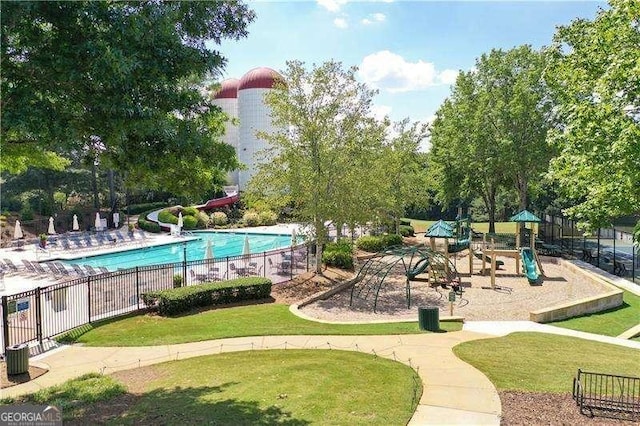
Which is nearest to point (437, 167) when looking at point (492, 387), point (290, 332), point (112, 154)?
point (290, 332)

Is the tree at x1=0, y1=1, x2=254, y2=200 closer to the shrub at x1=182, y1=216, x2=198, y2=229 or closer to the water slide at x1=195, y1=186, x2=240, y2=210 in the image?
the shrub at x1=182, y1=216, x2=198, y2=229

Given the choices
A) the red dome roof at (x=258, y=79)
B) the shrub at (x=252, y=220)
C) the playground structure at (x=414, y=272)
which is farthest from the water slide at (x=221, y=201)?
the playground structure at (x=414, y=272)

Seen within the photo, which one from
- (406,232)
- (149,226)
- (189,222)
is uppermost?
(189,222)

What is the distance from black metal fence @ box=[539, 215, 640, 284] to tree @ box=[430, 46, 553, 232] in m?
3.37

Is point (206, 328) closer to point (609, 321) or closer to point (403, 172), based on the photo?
point (609, 321)

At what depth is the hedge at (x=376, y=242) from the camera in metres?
32.6

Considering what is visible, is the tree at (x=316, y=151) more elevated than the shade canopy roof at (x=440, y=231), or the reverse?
the tree at (x=316, y=151)

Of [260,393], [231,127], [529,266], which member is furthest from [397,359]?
[231,127]

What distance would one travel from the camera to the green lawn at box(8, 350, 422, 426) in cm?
778

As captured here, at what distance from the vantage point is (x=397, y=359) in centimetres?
1151

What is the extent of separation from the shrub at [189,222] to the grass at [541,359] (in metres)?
36.2

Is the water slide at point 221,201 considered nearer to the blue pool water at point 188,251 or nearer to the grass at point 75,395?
the blue pool water at point 188,251

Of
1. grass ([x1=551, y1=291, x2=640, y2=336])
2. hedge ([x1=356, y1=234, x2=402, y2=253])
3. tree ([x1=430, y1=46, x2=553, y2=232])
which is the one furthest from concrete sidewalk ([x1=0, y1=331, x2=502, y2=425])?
tree ([x1=430, y1=46, x2=553, y2=232])

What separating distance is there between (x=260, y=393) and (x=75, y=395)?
3.68m
